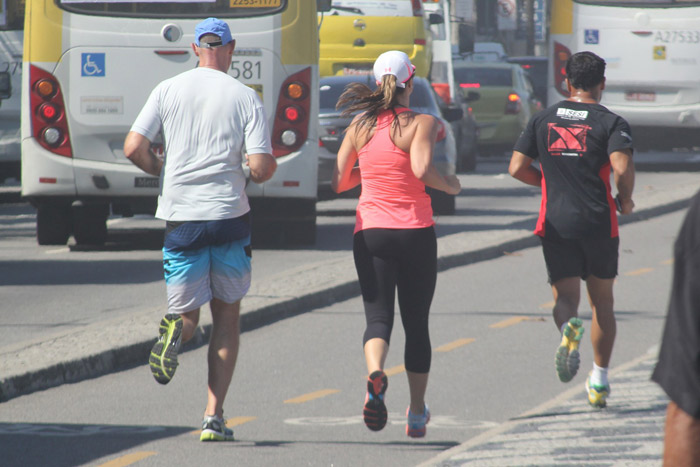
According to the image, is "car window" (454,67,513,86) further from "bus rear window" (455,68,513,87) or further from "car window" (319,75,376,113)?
"car window" (319,75,376,113)

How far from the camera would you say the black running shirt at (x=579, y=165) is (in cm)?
676

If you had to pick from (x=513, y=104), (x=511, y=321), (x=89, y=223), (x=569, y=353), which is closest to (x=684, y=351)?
(x=569, y=353)

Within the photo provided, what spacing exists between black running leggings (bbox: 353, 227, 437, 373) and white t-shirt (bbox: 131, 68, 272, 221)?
624 millimetres

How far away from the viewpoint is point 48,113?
12.5m

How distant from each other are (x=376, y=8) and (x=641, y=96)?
4607 millimetres

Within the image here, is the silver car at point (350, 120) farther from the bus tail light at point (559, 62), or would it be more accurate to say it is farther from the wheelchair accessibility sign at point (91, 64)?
the bus tail light at point (559, 62)

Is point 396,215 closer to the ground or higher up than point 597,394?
higher up

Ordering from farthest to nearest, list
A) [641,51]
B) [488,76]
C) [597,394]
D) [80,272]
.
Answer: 1. [488,76]
2. [641,51]
3. [80,272]
4. [597,394]

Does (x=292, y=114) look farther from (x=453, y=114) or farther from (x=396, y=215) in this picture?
(x=396, y=215)

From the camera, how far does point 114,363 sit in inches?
311

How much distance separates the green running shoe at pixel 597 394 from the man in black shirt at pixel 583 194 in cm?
10

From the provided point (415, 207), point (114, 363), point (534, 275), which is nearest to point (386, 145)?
point (415, 207)

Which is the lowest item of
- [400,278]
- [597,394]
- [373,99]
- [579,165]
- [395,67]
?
[597,394]


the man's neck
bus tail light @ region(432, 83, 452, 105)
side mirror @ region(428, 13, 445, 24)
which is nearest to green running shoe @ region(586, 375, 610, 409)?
the man's neck
